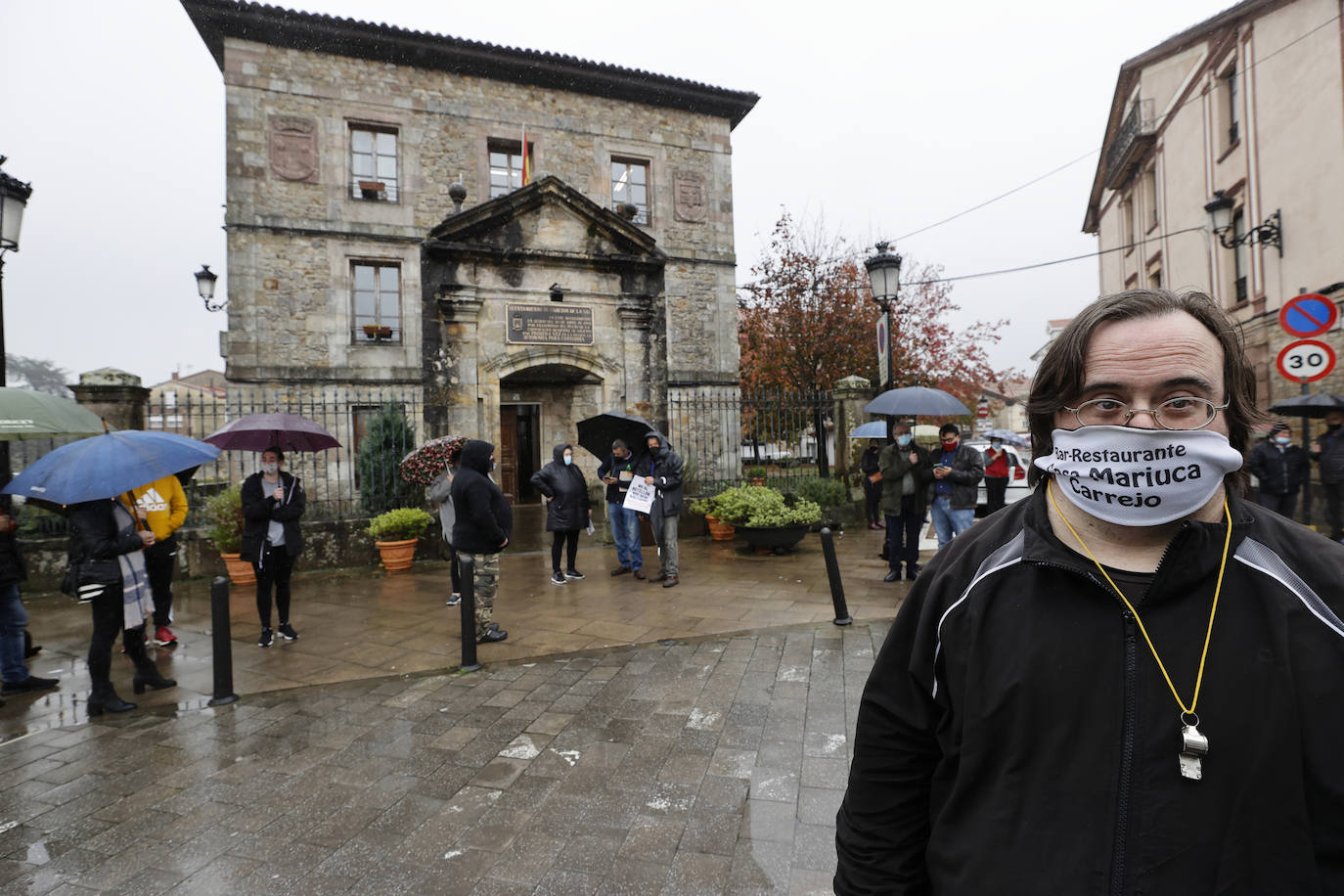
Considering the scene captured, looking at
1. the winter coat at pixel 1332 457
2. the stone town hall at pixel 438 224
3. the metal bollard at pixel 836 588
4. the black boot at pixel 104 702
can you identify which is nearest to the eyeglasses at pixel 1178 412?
the metal bollard at pixel 836 588

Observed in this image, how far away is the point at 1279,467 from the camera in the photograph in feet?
26.6

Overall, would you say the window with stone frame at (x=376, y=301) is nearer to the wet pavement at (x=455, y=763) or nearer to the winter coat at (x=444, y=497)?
the winter coat at (x=444, y=497)

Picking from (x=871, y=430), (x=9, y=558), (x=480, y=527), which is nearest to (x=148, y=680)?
(x=9, y=558)

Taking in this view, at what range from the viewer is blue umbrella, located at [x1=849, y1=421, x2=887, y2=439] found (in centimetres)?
1205

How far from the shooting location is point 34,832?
3293 millimetres

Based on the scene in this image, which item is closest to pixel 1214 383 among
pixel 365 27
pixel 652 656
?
pixel 652 656

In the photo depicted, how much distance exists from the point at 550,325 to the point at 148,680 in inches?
413

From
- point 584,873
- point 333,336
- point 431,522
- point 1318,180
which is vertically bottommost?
point 584,873

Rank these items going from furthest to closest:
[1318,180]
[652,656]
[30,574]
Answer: [1318,180], [30,574], [652,656]

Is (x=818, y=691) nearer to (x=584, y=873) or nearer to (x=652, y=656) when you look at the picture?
(x=652, y=656)

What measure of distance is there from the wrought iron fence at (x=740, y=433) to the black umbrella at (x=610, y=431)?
3.21 metres

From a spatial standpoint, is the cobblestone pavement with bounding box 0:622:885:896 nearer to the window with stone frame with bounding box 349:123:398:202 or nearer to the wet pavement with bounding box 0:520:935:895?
the wet pavement with bounding box 0:520:935:895

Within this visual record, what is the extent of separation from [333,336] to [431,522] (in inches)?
242

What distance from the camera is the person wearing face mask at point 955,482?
750 centimetres
